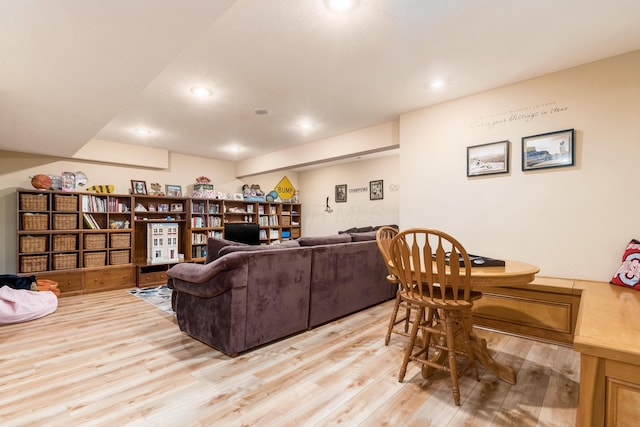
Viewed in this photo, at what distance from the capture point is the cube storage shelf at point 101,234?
13.8 feet

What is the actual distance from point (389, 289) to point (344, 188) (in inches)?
134

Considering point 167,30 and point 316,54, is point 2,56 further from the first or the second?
point 316,54

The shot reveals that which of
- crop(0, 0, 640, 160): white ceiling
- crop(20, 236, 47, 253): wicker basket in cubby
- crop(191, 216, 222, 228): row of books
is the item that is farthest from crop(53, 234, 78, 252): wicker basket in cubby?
crop(191, 216, 222, 228): row of books

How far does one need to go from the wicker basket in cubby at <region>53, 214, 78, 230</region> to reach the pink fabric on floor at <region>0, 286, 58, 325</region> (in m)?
1.18

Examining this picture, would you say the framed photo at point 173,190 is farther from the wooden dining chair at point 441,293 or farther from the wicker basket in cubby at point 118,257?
the wooden dining chair at point 441,293

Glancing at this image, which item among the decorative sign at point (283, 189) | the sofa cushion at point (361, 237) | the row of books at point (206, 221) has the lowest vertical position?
the sofa cushion at point (361, 237)

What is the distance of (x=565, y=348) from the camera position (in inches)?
97.7

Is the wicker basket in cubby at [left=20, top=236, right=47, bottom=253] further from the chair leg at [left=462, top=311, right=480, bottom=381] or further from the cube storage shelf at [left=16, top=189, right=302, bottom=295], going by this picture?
the chair leg at [left=462, top=311, right=480, bottom=381]

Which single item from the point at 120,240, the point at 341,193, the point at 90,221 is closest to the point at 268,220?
the point at 341,193

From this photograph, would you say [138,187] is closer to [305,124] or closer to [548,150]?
[305,124]

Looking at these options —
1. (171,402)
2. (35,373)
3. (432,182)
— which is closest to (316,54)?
(432,182)

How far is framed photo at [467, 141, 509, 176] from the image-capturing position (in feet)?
9.86

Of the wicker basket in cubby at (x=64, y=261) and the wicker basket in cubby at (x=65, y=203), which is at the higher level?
the wicker basket in cubby at (x=65, y=203)

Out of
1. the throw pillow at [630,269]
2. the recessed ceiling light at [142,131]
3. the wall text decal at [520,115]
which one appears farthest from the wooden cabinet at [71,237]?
the throw pillow at [630,269]
